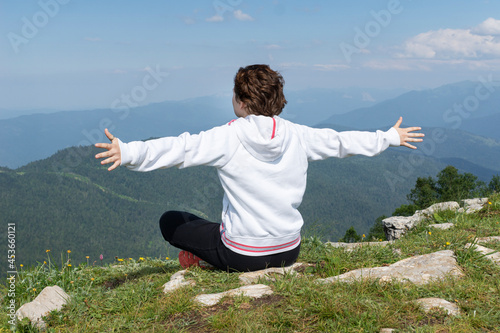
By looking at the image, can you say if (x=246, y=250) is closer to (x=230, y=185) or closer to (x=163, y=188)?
(x=230, y=185)

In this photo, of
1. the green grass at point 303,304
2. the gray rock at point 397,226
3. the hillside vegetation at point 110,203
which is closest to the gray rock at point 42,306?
the green grass at point 303,304

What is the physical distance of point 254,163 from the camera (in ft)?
13.9

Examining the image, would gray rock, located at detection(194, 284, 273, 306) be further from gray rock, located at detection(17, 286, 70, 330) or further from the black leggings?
gray rock, located at detection(17, 286, 70, 330)

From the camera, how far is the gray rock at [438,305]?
347 cm

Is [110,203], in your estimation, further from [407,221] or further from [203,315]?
[203,315]

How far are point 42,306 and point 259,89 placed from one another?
3.38 meters

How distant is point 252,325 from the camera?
10.9 ft

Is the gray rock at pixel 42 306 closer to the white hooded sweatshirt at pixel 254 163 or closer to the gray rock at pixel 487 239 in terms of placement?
the white hooded sweatshirt at pixel 254 163

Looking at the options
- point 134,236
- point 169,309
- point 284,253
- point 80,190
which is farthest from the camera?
point 80,190

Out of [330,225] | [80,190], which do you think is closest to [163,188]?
→ [80,190]

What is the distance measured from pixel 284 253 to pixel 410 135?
7.87 ft

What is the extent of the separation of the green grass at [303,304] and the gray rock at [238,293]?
0.08 metres
